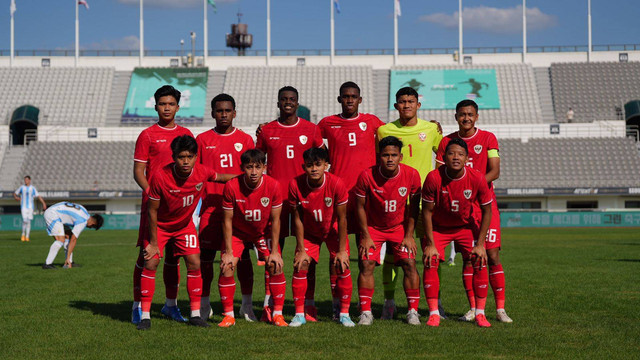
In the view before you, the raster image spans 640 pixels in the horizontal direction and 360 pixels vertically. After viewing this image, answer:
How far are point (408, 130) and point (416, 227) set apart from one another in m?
1.09

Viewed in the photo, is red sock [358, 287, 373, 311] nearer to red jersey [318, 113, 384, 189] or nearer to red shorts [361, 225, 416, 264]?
red shorts [361, 225, 416, 264]

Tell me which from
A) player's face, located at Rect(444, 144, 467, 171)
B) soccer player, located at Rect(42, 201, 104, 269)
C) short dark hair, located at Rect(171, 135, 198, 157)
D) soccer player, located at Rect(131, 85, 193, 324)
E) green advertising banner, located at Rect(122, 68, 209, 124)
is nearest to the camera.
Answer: short dark hair, located at Rect(171, 135, 198, 157)

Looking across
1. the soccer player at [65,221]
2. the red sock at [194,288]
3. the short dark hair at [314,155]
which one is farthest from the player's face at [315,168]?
the soccer player at [65,221]

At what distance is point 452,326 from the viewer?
6.95 m

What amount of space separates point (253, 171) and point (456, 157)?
78.6 inches

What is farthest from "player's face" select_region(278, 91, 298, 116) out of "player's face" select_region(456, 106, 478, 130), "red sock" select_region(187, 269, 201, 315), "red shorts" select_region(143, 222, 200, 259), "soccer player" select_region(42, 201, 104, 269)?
"soccer player" select_region(42, 201, 104, 269)

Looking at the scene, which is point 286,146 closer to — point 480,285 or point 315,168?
point 315,168

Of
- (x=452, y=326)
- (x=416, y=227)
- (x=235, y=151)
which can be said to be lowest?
(x=452, y=326)

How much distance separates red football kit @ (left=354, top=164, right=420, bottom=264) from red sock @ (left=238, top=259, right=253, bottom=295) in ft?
4.75

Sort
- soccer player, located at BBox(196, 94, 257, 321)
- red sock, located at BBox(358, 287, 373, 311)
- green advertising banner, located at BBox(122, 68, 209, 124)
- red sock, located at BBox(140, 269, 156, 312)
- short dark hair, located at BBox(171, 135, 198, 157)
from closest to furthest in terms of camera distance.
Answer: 1. short dark hair, located at BBox(171, 135, 198, 157)
2. red sock, located at BBox(140, 269, 156, 312)
3. red sock, located at BBox(358, 287, 373, 311)
4. soccer player, located at BBox(196, 94, 257, 321)
5. green advertising banner, located at BBox(122, 68, 209, 124)

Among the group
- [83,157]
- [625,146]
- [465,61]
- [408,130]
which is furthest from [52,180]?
[408,130]

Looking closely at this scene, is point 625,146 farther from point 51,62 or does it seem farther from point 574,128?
point 51,62

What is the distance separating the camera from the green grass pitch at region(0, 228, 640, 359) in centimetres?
568

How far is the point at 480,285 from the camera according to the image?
23.6 feet
